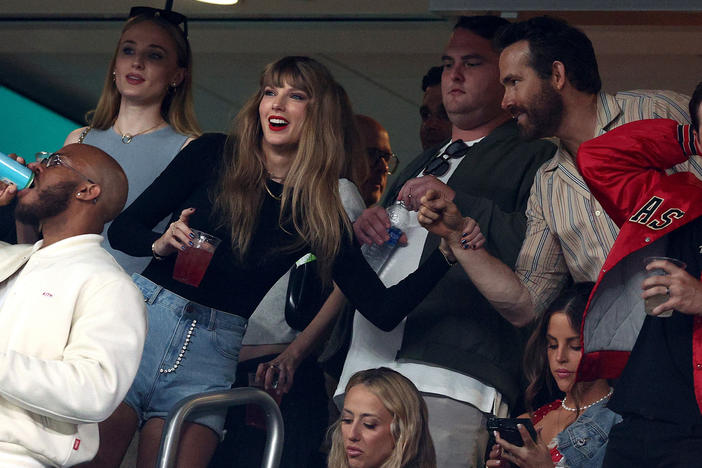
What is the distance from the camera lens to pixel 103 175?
250 centimetres

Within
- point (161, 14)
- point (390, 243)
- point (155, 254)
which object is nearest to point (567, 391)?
point (390, 243)

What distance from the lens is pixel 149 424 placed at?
251 centimetres

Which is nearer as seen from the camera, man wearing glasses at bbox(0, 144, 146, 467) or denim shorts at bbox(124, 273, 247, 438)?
man wearing glasses at bbox(0, 144, 146, 467)

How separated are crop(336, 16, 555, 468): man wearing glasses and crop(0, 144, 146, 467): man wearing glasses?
0.82m

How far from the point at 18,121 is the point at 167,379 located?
4.91 meters

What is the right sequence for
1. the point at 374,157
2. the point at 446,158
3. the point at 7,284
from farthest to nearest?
the point at 374,157, the point at 446,158, the point at 7,284

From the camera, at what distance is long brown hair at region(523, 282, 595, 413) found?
2.89m

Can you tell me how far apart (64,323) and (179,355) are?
41 centimetres

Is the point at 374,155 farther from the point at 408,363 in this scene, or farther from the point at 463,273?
the point at 408,363

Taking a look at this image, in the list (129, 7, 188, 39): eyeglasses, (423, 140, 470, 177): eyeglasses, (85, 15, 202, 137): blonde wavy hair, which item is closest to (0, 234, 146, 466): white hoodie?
(85, 15, 202, 137): blonde wavy hair

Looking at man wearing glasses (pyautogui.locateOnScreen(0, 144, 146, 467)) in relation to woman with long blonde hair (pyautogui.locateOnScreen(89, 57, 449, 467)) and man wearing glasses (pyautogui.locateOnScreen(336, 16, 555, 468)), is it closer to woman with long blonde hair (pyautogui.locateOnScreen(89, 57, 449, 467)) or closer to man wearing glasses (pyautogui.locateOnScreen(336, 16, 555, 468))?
woman with long blonde hair (pyautogui.locateOnScreen(89, 57, 449, 467))

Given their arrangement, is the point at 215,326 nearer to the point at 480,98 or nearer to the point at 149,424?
the point at 149,424

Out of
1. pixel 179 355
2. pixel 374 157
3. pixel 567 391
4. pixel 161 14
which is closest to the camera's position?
pixel 179 355

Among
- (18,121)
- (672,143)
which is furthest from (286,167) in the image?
(18,121)
